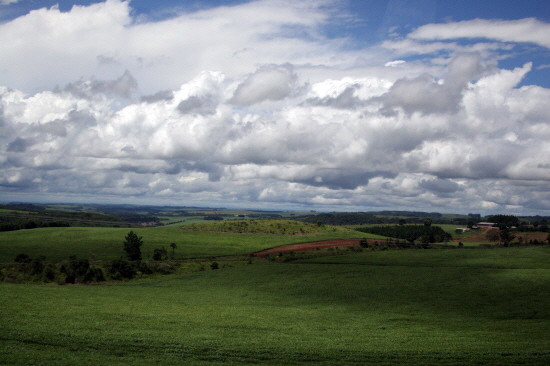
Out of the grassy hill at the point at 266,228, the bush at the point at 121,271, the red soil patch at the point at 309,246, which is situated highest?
the grassy hill at the point at 266,228

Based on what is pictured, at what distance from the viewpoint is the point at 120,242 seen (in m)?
111

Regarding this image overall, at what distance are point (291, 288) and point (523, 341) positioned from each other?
3382 centimetres

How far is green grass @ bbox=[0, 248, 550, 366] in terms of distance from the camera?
25.8 meters

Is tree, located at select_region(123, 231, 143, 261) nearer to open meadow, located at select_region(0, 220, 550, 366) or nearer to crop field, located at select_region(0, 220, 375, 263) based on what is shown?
open meadow, located at select_region(0, 220, 550, 366)

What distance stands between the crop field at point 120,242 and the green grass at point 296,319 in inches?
1168

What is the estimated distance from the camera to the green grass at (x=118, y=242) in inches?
3771

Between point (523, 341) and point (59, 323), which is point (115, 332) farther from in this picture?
point (523, 341)

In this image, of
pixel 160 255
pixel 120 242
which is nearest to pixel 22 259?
pixel 160 255

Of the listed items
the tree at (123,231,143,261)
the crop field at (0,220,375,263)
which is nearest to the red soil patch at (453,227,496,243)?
the crop field at (0,220,375,263)

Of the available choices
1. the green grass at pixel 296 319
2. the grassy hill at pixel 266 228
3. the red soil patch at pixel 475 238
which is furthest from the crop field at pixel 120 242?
the red soil patch at pixel 475 238

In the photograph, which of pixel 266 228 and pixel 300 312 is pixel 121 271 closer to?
pixel 300 312

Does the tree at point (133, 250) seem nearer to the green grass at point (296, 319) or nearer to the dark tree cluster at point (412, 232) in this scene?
the green grass at point (296, 319)

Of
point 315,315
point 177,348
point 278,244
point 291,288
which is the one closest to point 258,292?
point 291,288

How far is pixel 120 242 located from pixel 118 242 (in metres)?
0.50
